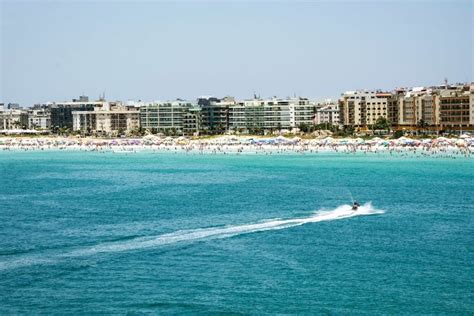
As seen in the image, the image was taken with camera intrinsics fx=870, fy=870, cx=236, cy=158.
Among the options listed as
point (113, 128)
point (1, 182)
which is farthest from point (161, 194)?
point (113, 128)

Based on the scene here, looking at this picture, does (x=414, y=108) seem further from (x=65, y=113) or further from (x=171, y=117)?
(x=65, y=113)

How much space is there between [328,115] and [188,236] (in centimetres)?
11984

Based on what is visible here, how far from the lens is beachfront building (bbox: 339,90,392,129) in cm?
14150

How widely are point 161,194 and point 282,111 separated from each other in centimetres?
9871

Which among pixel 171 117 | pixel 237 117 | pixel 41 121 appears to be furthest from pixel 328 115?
pixel 41 121

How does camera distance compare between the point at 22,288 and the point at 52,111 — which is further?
the point at 52,111

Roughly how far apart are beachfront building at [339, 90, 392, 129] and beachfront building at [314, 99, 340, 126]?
759 centimetres

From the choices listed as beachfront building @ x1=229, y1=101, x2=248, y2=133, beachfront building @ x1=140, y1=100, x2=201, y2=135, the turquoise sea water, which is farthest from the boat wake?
beachfront building @ x1=140, y1=100, x2=201, y2=135

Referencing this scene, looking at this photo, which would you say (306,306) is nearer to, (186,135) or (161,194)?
(161,194)

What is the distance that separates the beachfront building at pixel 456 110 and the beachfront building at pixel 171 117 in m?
50.0

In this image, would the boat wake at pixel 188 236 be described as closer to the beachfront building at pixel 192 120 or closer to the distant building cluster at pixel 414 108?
the distant building cluster at pixel 414 108

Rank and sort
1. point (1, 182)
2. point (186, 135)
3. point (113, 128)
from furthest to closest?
point (113, 128), point (186, 135), point (1, 182)

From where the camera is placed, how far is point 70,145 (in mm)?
139750

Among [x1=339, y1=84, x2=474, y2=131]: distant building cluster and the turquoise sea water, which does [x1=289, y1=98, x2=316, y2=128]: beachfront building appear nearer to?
[x1=339, y1=84, x2=474, y2=131]: distant building cluster
